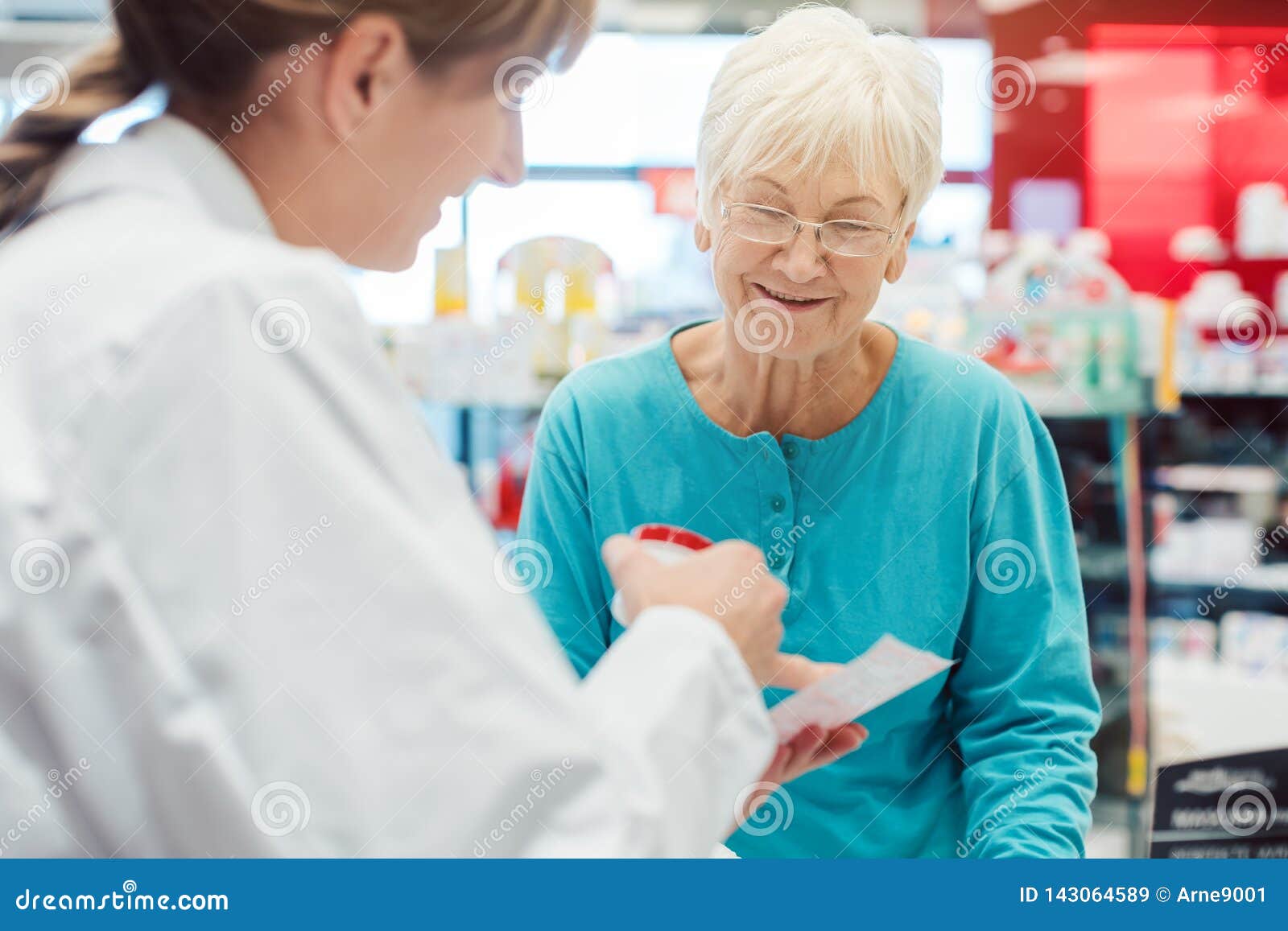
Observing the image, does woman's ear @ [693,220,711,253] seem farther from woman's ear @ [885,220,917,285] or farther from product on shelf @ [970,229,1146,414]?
product on shelf @ [970,229,1146,414]

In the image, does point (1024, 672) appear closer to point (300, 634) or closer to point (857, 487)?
point (857, 487)

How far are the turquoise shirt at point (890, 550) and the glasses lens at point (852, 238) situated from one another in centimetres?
20

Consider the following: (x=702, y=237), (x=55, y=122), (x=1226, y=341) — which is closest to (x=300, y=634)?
(x=55, y=122)

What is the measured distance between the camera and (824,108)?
1281mm

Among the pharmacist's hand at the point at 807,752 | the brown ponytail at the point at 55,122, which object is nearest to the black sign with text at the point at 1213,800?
the pharmacist's hand at the point at 807,752

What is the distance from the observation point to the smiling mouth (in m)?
1.39

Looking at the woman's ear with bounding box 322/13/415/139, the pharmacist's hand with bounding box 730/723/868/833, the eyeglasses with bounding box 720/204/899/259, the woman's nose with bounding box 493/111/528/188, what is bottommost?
the pharmacist's hand with bounding box 730/723/868/833

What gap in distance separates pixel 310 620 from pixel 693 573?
41 cm

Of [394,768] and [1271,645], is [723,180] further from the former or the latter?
[1271,645]

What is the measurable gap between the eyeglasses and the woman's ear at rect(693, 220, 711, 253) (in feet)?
0.19

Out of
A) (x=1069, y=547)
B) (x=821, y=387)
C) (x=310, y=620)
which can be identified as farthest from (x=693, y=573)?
(x=1069, y=547)

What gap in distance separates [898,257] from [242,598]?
98cm

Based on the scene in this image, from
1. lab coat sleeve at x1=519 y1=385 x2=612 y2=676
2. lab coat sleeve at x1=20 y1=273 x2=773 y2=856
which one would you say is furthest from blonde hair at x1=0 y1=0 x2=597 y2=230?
lab coat sleeve at x1=519 y1=385 x2=612 y2=676

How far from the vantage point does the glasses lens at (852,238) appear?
134 centimetres
